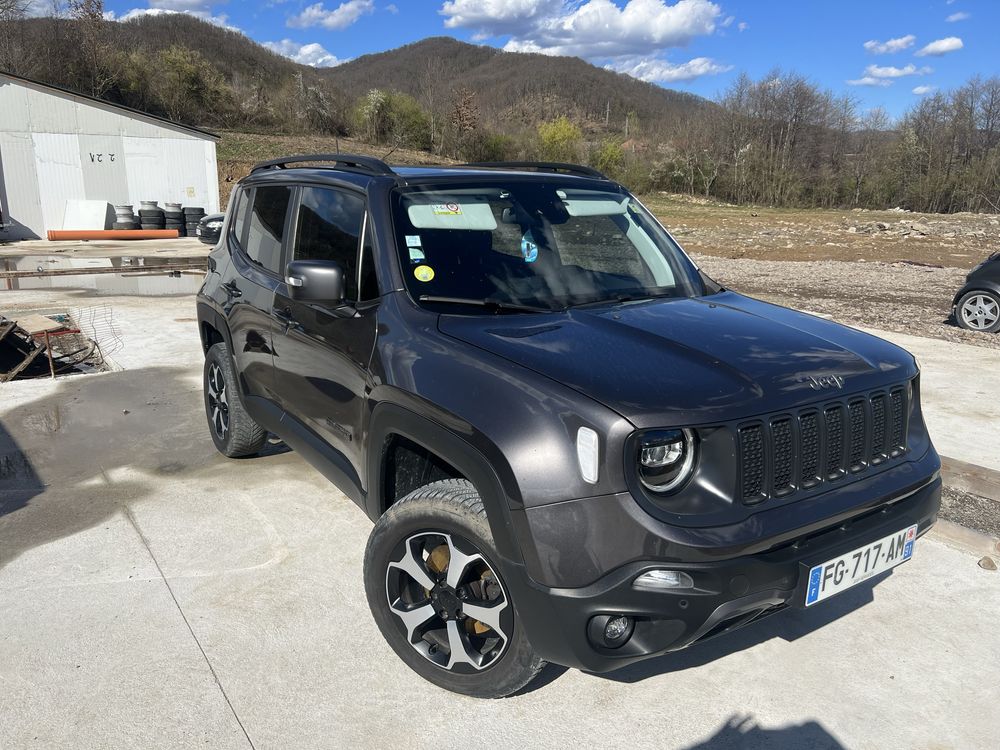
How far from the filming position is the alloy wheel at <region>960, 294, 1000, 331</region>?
985 cm

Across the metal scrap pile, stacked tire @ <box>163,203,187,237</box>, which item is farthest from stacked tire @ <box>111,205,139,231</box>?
the metal scrap pile

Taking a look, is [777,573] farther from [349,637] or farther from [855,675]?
[349,637]

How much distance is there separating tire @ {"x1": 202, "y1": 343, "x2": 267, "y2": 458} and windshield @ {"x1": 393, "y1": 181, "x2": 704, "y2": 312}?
208 cm

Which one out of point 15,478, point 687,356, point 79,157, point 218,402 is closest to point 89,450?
point 15,478

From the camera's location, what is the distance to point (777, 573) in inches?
95.3

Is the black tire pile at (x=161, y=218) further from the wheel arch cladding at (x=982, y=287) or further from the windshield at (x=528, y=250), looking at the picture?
the windshield at (x=528, y=250)

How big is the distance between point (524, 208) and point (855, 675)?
2.45 m

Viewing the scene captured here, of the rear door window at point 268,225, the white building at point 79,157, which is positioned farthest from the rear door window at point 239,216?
the white building at point 79,157

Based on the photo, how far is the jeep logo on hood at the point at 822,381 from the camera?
8.76 feet

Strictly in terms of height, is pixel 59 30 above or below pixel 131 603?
above

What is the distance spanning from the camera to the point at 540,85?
158000 millimetres

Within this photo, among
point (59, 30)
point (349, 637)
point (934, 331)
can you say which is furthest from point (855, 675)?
point (59, 30)

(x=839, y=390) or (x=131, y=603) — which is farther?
(x=131, y=603)

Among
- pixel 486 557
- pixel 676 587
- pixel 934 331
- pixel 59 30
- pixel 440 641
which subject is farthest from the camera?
pixel 59 30
